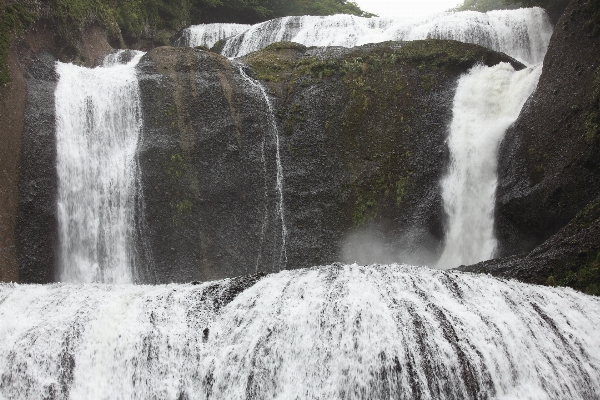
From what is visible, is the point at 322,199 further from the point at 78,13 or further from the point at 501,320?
the point at 78,13

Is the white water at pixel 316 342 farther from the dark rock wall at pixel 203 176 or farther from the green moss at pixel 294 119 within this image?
the green moss at pixel 294 119

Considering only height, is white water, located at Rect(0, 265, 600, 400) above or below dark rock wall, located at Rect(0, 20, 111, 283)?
below

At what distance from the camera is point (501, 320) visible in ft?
18.6

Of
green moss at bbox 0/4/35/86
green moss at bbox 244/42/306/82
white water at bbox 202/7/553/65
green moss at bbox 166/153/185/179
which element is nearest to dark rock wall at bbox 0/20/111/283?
green moss at bbox 0/4/35/86

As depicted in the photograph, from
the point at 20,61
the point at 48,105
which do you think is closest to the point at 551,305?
the point at 48,105

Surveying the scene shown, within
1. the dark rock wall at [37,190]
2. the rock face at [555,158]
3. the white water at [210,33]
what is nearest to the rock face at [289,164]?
the rock face at [555,158]

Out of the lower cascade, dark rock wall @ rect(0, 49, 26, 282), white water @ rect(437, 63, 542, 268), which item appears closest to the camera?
the lower cascade

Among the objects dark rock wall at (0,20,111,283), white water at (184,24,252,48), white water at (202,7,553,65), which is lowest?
dark rock wall at (0,20,111,283)

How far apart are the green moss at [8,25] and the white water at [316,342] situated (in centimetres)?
607

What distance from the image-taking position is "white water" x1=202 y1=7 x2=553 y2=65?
14289mm

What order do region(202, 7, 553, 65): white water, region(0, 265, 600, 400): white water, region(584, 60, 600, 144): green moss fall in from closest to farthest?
region(0, 265, 600, 400): white water < region(584, 60, 600, 144): green moss < region(202, 7, 553, 65): white water

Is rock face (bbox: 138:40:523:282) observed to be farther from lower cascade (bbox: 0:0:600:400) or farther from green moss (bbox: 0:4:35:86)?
green moss (bbox: 0:4:35:86)

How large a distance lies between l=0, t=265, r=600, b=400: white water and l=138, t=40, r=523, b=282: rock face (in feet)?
15.9

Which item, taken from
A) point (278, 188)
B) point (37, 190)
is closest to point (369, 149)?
point (278, 188)
